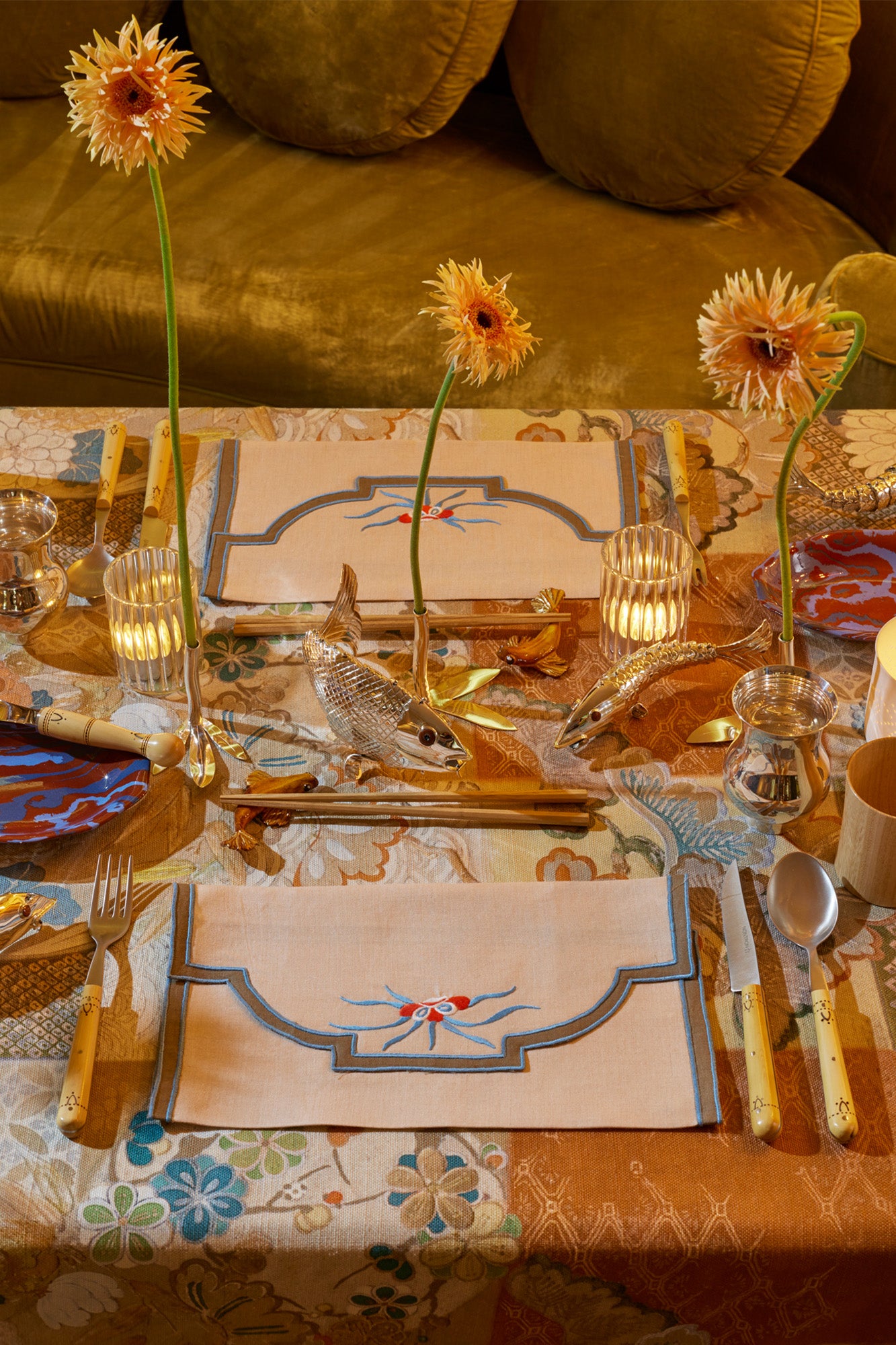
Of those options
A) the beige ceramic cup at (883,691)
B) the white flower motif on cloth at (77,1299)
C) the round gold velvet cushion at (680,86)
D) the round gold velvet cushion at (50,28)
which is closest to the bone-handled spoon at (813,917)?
the beige ceramic cup at (883,691)

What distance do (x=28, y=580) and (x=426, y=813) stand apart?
42 centimetres

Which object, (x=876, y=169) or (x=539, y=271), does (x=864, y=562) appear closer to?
(x=539, y=271)

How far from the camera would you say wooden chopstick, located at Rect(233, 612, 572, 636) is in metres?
1.07

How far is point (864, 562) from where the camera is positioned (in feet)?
3.66

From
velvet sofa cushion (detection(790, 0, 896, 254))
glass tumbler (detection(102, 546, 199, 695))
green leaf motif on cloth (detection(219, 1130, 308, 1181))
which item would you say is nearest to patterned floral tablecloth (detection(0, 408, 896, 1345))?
green leaf motif on cloth (detection(219, 1130, 308, 1181))

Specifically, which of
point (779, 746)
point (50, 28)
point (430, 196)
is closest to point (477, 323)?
point (779, 746)

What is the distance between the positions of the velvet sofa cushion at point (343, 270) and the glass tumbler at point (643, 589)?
0.86 m

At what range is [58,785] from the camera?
0.93 m

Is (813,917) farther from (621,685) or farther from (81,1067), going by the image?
(81,1067)

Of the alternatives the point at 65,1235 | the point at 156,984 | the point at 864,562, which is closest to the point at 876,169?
the point at 864,562

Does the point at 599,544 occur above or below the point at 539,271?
below

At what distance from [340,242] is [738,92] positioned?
661mm

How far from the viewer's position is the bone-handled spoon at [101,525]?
1100 mm

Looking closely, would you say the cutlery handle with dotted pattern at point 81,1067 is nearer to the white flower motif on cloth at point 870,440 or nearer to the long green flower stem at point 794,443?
the long green flower stem at point 794,443
